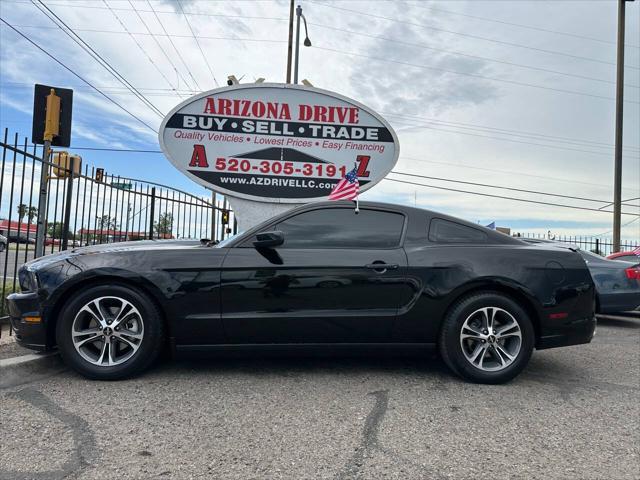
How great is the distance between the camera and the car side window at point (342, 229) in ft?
12.5

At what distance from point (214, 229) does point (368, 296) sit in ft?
28.3

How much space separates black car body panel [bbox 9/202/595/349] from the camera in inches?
139

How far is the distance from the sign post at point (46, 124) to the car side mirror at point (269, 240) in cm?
353

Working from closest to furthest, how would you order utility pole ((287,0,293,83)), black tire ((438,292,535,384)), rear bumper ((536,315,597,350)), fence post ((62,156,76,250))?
black tire ((438,292,535,384)), rear bumper ((536,315,597,350)), fence post ((62,156,76,250)), utility pole ((287,0,293,83))

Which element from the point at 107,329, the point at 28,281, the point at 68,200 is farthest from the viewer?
the point at 68,200

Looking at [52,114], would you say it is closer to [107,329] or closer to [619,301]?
[107,329]

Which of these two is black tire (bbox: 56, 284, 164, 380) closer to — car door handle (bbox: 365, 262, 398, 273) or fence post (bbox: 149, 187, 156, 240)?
car door handle (bbox: 365, 262, 398, 273)

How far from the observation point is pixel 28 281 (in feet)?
11.8

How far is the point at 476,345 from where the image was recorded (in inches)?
147

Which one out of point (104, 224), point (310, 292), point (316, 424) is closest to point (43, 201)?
point (104, 224)

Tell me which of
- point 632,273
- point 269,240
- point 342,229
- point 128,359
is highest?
point 342,229

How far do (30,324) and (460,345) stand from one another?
330cm

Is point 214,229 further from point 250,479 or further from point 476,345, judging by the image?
point 250,479

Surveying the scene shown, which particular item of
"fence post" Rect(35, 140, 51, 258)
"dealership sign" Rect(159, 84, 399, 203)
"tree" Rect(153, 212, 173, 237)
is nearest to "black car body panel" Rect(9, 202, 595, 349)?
"fence post" Rect(35, 140, 51, 258)
